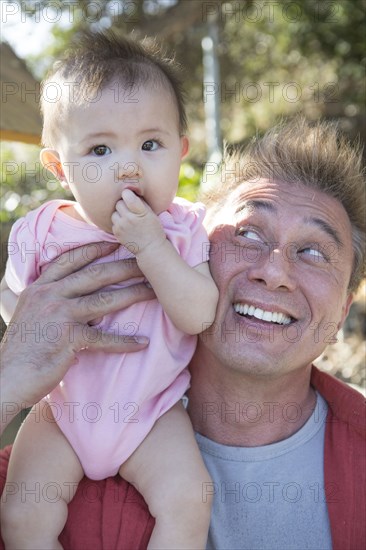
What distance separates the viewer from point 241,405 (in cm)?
252

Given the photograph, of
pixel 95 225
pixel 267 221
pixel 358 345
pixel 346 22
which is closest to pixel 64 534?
pixel 95 225

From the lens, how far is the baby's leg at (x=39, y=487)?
2037 mm

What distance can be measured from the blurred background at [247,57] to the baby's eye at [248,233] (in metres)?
4.06

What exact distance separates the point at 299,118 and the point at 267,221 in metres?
0.66

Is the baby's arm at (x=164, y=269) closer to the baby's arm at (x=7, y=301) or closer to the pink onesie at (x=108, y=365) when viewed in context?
the pink onesie at (x=108, y=365)

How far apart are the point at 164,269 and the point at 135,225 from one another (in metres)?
0.15

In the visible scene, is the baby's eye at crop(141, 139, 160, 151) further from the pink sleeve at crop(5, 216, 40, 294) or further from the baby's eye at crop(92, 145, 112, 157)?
the pink sleeve at crop(5, 216, 40, 294)

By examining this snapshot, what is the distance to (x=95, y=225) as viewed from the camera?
2119mm

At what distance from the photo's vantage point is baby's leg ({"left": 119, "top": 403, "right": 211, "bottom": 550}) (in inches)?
79.6

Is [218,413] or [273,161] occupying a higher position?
[273,161]

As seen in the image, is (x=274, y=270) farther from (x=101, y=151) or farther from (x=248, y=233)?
(x=101, y=151)

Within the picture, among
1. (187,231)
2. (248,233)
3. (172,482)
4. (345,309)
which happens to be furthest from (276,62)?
(172,482)

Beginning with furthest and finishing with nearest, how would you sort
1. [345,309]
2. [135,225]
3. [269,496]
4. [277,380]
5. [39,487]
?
1. [345,309]
2. [277,380]
3. [269,496]
4. [39,487]
5. [135,225]

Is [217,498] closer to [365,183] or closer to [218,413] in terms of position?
[218,413]
